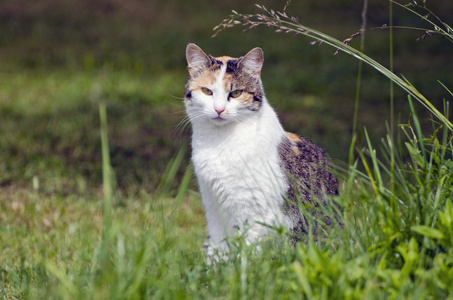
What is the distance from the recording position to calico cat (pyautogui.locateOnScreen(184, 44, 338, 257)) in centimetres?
270

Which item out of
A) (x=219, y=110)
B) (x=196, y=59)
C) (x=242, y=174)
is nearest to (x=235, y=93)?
(x=219, y=110)

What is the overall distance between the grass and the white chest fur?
237mm

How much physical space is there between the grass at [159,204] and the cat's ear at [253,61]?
68 centimetres

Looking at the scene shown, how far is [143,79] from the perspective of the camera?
306 inches

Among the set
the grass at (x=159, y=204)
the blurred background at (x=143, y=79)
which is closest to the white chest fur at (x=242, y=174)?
the grass at (x=159, y=204)

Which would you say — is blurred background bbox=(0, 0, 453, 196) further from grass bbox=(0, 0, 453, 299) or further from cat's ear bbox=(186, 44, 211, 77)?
cat's ear bbox=(186, 44, 211, 77)

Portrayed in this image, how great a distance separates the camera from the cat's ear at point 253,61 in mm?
2824

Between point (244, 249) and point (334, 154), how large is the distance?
3.34 m

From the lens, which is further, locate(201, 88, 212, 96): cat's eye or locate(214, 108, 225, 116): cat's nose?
locate(201, 88, 212, 96): cat's eye

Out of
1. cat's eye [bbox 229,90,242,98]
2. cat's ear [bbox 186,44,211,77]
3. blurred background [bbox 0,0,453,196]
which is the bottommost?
blurred background [bbox 0,0,453,196]

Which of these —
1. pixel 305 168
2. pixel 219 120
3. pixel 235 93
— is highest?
pixel 235 93

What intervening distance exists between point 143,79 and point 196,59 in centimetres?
496

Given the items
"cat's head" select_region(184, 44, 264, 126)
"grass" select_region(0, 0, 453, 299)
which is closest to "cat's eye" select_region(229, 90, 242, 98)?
"cat's head" select_region(184, 44, 264, 126)

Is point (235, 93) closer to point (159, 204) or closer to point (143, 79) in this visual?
point (159, 204)
